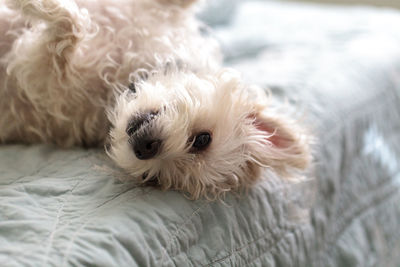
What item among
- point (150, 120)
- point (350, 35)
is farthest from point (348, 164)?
point (350, 35)

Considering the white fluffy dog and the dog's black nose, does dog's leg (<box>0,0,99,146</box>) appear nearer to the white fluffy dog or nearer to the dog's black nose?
the white fluffy dog

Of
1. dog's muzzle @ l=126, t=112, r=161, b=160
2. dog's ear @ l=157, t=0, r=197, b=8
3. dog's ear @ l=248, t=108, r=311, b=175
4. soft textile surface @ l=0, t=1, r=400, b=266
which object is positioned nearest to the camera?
soft textile surface @ l=0, t=1, r=400, b=266

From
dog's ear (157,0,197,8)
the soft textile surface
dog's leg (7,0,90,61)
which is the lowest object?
the soft textile surface

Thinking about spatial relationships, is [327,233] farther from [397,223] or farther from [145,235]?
[145,235]

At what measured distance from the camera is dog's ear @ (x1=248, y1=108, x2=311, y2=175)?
3.57 feet

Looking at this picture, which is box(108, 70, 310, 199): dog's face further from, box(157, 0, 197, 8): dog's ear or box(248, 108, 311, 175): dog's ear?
box(157, 0, 197, 8): dog's ear

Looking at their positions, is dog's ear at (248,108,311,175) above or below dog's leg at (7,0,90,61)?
below

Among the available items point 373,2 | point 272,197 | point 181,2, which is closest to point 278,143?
point 272,197

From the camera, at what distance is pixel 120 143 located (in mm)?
1029

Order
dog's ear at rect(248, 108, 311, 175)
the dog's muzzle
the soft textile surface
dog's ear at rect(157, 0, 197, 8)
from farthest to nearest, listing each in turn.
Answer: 1. dog's ear at rect(157, 0, 197, 8)
2. dog's ear at rect(248, 108, 311, 175)
3. the dog's muzzle
4. the soft textile surface

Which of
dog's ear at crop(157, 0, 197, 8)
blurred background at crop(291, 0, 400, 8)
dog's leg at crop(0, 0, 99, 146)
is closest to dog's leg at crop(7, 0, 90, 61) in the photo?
dog's leg at crop(0, 0, 99, 146)

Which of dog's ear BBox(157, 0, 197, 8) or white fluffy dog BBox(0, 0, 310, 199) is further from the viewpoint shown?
dog's ear BBox(157, 0, 197, 8)

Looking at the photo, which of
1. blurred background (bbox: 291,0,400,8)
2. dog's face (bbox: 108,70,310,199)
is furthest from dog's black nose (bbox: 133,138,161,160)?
blurred background (bbox: 291,0,400,8)

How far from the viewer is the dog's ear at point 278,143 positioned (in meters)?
1.09
